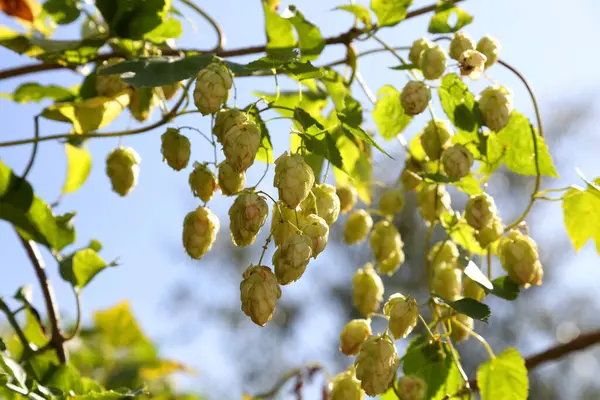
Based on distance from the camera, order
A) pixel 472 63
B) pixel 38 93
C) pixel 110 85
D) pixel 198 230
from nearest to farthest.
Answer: pixel 198 230 < pixel 472 63 < pixel 110 85 < pixel 38 93

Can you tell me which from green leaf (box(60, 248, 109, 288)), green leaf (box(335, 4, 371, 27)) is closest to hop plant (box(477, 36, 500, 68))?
green leaf (box(335, 4, 371, 27))

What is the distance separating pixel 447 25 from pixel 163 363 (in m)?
0.77

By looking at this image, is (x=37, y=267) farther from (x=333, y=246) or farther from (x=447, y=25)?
(x=333, y=246)

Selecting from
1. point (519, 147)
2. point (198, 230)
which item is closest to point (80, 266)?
point (198, 230)

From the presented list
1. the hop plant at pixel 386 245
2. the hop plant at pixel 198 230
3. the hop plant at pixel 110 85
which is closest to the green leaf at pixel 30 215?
the hop plant at pixel 110 85

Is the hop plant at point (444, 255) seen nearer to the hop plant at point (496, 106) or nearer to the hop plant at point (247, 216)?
the hop plant at point (496, 106)

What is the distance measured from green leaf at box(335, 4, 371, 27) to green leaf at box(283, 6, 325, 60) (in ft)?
0.38

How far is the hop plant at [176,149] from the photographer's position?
2.21ft

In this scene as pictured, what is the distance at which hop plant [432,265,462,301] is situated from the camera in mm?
822

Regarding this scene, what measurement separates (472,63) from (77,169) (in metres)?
0.52

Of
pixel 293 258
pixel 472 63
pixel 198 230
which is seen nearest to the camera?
pixel 293 258

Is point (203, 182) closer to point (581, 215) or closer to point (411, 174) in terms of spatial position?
point (411, 174)

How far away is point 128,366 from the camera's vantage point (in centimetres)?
137

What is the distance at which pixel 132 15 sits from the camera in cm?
79
